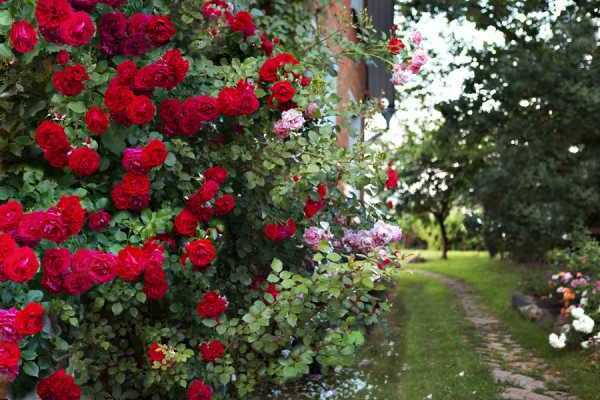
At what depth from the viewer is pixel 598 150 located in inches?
386

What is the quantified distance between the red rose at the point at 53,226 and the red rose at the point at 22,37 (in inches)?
22.5

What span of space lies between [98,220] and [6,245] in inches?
20.4

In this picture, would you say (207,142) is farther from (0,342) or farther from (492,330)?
(492,330)

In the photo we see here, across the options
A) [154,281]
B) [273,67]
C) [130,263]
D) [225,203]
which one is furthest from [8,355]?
[273,67]

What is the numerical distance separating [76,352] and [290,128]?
1.23 m

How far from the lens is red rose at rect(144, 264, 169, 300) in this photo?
2.22m

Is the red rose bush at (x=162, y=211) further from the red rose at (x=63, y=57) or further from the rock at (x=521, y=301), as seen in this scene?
the rock at (x=521, y=301)

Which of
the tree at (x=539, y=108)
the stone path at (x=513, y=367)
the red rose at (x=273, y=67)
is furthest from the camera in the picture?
the tree at (x=539, y=108)

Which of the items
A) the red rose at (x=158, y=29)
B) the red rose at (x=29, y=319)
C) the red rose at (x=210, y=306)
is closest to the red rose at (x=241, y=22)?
the red rose at (x=158, y=29)

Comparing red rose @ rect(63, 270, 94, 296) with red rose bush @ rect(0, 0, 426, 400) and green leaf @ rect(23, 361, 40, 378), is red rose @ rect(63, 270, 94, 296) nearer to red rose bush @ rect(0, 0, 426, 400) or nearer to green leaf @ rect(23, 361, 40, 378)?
red rose bush @ rect(0, 0, 426, 400)

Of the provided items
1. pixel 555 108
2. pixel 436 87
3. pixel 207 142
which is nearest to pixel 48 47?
pixel 207 142

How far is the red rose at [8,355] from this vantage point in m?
1.70

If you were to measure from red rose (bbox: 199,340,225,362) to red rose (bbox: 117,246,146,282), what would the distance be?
59 cm

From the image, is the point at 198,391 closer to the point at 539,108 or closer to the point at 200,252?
the point at 200,252
